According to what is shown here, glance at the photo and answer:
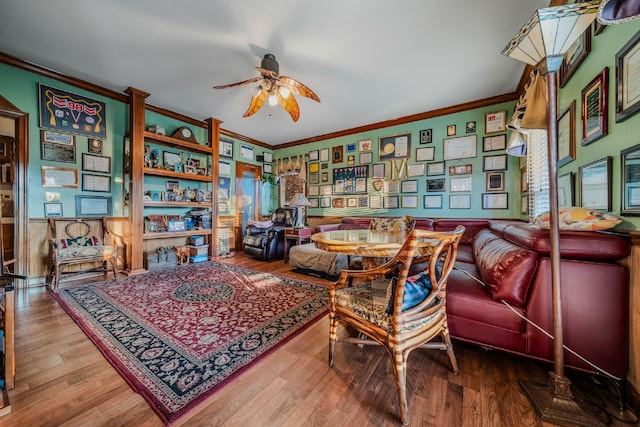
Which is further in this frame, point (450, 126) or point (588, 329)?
point (450, 126)

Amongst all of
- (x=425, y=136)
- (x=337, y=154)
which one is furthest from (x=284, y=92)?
(x=425, y=136)

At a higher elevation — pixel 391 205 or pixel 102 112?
pixel 102 112

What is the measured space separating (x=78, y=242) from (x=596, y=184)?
5239 millimetres

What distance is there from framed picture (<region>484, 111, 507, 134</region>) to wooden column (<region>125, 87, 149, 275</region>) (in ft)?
17.0

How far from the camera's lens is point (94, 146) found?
3.49m

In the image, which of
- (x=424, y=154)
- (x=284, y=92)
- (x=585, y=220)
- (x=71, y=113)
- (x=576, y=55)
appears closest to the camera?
(x=585, y=220)

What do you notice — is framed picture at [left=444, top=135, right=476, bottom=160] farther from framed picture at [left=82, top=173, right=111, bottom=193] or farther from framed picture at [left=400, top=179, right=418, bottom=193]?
framed picture at [left=82, top=173, right=111, bottom=193]

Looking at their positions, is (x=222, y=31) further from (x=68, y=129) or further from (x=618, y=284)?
(x=618, y=284)

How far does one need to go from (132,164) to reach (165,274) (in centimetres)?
168

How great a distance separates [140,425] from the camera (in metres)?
1.07

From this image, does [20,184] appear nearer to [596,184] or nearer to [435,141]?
[596,184]

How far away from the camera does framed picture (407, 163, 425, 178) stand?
14.1 ft

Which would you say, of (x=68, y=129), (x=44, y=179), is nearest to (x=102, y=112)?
(x=68, y=129)

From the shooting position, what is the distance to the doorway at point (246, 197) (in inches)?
217
